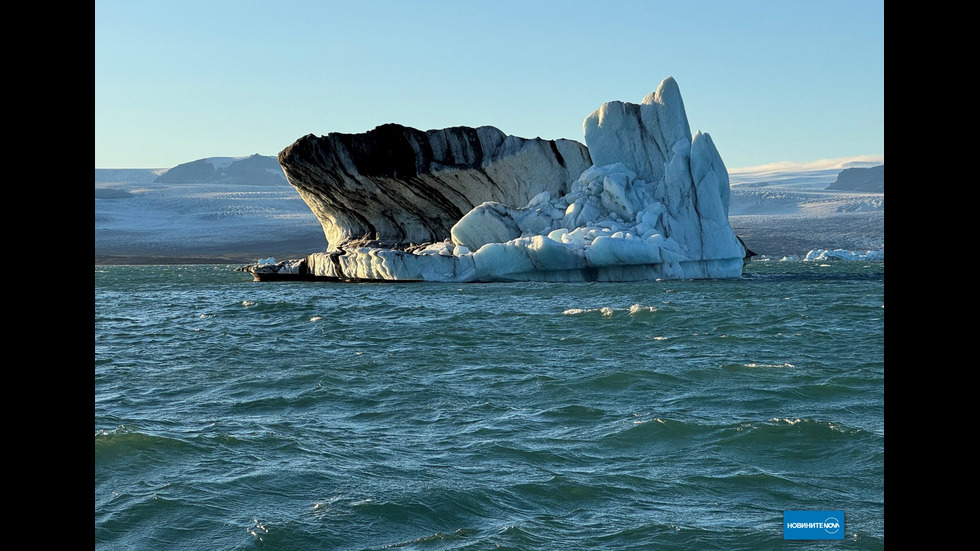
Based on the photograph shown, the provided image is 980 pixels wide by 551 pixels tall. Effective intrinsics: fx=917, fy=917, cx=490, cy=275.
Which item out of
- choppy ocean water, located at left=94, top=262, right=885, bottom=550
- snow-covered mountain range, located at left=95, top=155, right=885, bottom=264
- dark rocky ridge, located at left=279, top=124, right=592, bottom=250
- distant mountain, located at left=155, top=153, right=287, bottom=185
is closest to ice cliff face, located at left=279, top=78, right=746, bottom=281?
dark rocky ridge, located at left=279, top=124, right=592, bottom=250

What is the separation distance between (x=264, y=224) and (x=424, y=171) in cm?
7354

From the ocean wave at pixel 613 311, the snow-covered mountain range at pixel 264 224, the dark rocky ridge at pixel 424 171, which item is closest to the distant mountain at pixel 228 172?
the snow-covered mountain range at pixel 264 224

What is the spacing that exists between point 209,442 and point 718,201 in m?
23.1

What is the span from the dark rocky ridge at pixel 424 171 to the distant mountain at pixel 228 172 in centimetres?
15278

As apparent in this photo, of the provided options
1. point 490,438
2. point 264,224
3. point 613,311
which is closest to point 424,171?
point 613,311

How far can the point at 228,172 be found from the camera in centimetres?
18712

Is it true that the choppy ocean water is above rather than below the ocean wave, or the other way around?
below

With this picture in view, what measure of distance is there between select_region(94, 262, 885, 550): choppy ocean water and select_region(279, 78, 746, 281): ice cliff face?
12.1 meters

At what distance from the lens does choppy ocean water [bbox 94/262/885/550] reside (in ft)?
14.9

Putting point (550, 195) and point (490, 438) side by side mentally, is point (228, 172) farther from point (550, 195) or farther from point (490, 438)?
point (490, 438)

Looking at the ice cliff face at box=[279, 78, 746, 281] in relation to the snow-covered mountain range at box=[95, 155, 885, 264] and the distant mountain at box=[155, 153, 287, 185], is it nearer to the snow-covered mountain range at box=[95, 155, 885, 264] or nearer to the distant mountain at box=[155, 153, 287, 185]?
the snow-covered mountain range at box=[95, 155, 885, 264]
